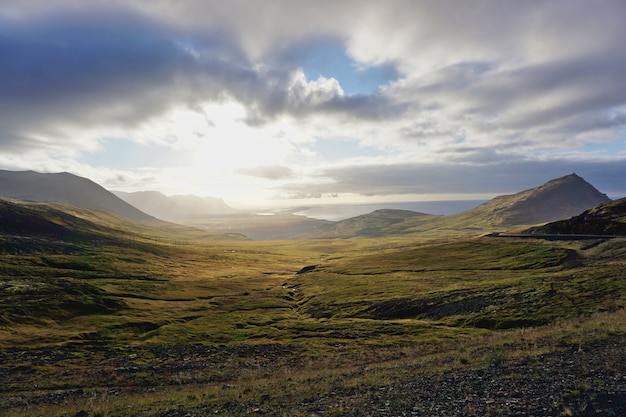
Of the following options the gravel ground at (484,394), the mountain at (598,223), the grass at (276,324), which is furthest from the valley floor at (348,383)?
the mountain at (598,223)

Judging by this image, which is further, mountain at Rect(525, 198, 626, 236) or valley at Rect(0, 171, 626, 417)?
mountain at Rect(525, 198, 626, 236)

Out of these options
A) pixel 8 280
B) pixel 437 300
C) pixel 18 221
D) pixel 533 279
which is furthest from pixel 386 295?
pixel 18 221

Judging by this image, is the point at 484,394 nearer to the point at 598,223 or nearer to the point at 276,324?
the point at 276,324

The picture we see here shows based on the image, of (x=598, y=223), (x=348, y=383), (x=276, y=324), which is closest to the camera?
(x=348, y=383)

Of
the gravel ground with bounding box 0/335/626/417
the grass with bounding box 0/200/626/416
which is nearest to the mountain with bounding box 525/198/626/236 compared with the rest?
the grass with bounding box 0/200/626/416

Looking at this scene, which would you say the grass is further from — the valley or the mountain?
the mountain

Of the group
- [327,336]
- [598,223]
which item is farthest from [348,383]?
[598,223]

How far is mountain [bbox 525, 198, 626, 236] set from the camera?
A: 13250 centimetres

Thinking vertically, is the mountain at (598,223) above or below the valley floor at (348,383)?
above

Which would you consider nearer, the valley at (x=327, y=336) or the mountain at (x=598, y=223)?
the valley at (x=327, y=336)

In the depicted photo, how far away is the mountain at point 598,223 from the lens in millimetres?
132500

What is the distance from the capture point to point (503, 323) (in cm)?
5503

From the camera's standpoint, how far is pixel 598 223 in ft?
470

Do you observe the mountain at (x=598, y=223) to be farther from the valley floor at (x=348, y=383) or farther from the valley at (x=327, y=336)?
the valley floor at (x=348, y=383)
